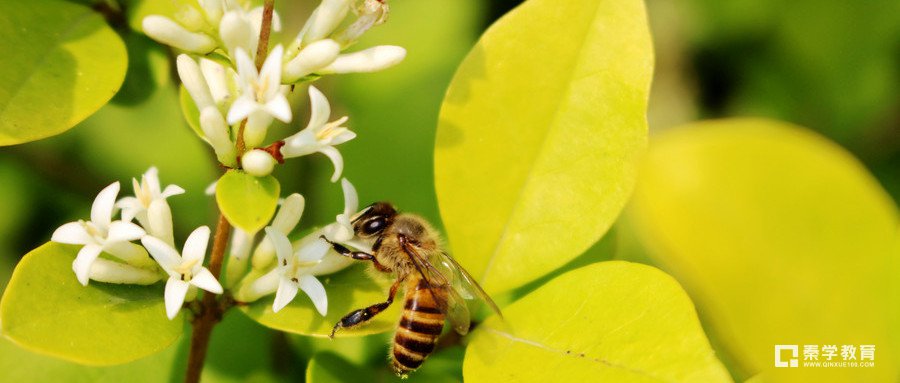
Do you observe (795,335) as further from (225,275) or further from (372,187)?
(372,187)

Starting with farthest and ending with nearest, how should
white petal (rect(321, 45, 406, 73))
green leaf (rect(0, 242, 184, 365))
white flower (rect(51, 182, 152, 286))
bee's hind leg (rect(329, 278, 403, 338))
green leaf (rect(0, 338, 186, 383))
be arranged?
green leaf (rect(0, 338, 186, 383)) < bee's hind leg (rect(329, 278, 403, 338)) < white petal (rect(321, 45, 406, 73)) < white flower (rect(51, 182, 152, 286)) < green leaf (rect(0, 242, 184, 365))

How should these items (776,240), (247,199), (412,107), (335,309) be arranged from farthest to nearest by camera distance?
(412,107)
(335,309)
(247,199)
(776,240)

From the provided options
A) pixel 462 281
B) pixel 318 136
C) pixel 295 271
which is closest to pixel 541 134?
pixel 462 281

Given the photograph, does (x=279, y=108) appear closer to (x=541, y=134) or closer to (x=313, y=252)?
(x=313, y=252)

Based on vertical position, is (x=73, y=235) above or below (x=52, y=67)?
below

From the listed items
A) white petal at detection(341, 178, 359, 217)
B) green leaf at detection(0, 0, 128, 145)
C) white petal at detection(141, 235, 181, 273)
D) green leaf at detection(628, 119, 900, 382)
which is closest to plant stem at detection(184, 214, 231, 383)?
white petal at detection(141, 235, 181, 273)

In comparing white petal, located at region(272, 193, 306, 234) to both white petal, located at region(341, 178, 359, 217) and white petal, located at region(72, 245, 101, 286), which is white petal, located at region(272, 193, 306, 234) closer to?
white petal, located at region(341, 178, 359, 217)

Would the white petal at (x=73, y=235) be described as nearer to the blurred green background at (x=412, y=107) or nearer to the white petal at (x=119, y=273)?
the white petal at (x=119, y=273)
